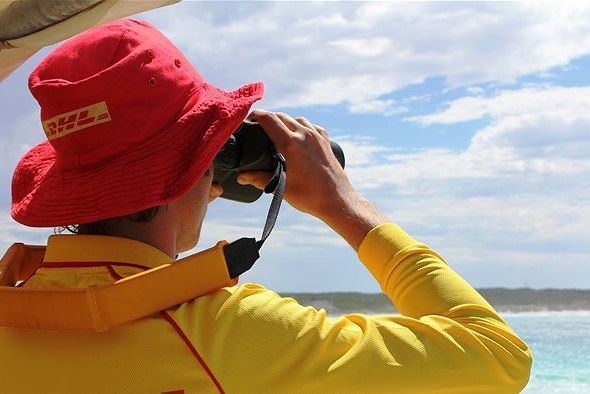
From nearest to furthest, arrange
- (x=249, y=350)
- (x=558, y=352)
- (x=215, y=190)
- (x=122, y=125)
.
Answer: (x=249, y=350) < (x=122, y=125) < (x=215, y=190) < (x=558, y=352)

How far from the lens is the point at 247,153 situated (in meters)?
1.27

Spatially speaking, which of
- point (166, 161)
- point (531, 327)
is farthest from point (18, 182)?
point (531, 327)

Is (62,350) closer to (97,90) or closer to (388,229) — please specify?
(97,90)

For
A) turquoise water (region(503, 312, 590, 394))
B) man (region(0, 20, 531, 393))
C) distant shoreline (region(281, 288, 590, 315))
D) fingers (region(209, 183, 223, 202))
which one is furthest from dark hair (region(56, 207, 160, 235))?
distant shoreline (region(281, 288, 590, 315))

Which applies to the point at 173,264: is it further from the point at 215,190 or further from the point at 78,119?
the point at 215,190

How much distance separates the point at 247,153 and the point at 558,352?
20877mm

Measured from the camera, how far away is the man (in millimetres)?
990

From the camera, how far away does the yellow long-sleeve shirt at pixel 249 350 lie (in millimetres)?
986

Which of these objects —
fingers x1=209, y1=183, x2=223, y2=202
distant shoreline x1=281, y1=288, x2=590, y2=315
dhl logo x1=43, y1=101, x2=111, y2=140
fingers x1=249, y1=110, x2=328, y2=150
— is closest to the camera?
dhl logo x1=43, y1=101, x2=111, y2=140

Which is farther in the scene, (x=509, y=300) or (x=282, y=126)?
(x=509, y=300)

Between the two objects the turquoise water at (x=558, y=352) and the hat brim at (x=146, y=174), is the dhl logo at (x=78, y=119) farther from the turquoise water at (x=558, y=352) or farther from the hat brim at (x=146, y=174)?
the turquoise water at (x=558, y=352)

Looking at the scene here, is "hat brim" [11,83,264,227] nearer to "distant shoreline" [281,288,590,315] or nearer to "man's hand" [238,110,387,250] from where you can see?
"man's hand" [238,110,387,250]

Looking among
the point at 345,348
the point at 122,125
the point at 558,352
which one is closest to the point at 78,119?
the point at 122,125

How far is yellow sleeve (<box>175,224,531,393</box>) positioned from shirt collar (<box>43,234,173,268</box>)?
0.35 feet
